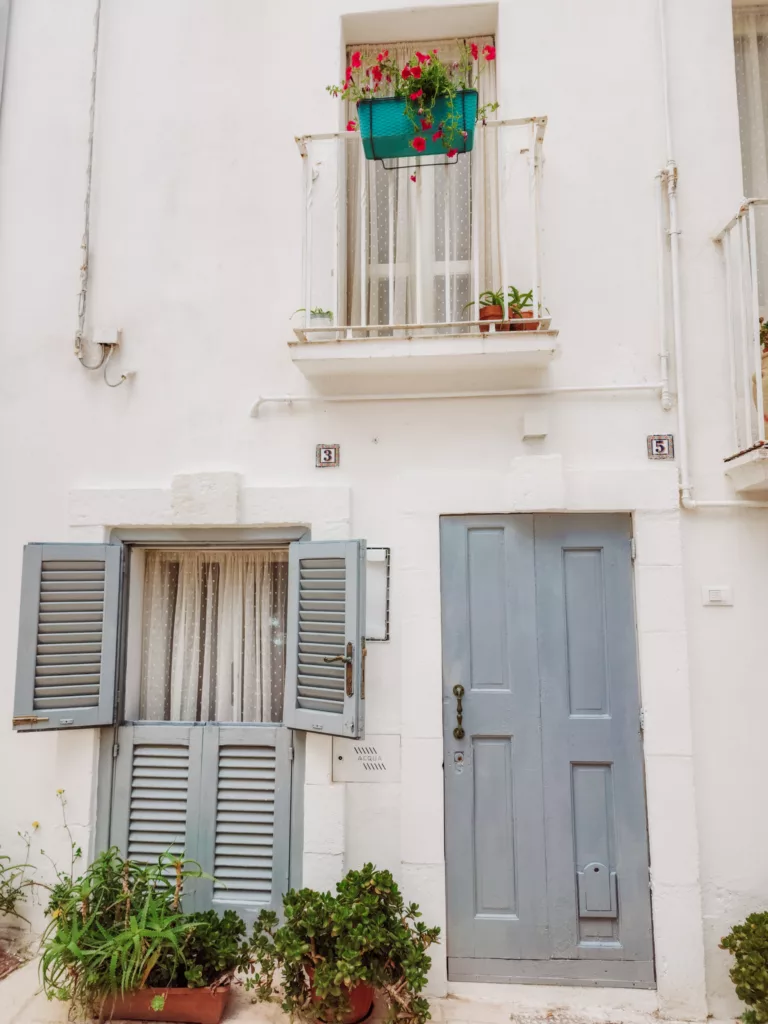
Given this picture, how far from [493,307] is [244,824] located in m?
3.09

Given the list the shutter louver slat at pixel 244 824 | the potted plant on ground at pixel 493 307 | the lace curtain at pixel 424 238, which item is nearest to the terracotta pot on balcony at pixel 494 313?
the potted plant on ground at pixel 493 307

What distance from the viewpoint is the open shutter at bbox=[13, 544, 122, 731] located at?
3713mm

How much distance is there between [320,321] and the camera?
12.9 feet

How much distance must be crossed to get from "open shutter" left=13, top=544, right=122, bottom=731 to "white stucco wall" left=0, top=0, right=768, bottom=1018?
0.72ft

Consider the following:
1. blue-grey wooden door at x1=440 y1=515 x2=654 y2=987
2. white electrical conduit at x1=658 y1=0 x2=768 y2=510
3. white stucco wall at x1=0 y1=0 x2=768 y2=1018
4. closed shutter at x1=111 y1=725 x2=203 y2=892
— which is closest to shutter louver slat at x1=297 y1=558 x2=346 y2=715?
white stucco wall at x1=0 y1=0 x2=768 y2=1018

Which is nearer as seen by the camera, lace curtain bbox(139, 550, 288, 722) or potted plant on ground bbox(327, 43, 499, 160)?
potted plant on ground bbox(327, 43, 499, 160)

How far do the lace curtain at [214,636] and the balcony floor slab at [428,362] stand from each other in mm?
1107

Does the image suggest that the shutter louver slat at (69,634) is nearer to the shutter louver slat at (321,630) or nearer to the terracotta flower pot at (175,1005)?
the shutter louver slat at (321,630)

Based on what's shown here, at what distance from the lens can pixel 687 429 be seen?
3.73 m

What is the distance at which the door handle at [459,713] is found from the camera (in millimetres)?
3633

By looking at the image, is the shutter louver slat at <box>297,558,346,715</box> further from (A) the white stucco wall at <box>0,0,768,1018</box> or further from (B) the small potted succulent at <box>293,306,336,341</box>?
(B) the small potted succulent at <box>293,306,336,341</box>

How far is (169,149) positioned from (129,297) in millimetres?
957

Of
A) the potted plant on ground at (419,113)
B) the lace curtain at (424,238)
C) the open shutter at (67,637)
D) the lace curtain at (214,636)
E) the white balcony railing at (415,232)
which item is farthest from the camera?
the lace curtain at (424,238)

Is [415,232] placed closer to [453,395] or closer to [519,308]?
[519,308]
